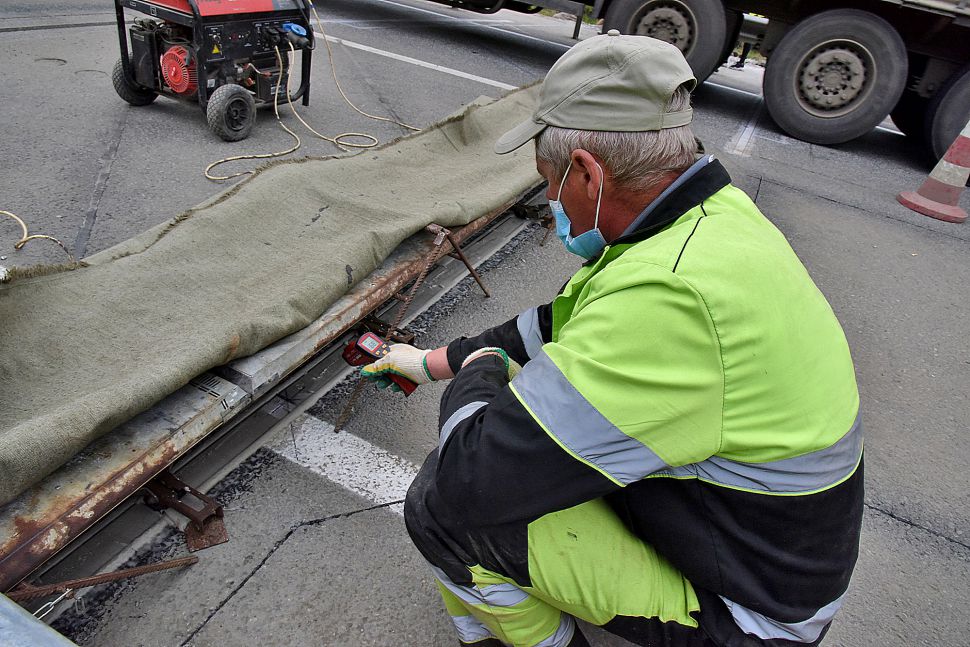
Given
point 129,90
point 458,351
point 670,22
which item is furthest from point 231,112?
point 670,22

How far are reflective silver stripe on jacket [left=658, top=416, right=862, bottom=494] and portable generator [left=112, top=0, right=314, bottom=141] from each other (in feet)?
13.9

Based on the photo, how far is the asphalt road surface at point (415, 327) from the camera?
5.94ft

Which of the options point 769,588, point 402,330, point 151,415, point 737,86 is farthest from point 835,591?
point 737,86

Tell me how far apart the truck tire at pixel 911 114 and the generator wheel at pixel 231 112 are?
7.36 meters

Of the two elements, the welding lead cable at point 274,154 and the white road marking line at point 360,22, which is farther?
the white road marking line at point 360,22

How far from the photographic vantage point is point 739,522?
50.3 inches

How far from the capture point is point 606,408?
113cm

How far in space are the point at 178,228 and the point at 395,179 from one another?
1.15 meters

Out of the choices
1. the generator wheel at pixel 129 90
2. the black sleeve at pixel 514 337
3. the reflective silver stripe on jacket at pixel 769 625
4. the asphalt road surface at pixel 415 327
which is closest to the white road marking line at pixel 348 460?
the asphalt road surface at pixel 415 327

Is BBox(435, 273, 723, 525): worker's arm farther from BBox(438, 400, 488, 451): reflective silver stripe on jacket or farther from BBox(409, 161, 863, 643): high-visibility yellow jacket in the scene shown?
BBox(438, 400, 488, 451): reflective silver stripe on jacket

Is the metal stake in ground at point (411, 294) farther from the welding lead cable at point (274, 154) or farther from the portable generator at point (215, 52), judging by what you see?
the portable generator at point (215, 52)

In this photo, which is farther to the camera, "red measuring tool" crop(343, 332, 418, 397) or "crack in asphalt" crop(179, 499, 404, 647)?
"red measuring tool" crop(343, 332, 418, 397)

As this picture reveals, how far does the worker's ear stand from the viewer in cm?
139

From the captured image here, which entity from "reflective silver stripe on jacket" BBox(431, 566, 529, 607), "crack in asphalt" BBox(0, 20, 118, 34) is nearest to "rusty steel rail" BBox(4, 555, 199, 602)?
"reflective silver stripe on jacket" BBox(431, 566, 529, 607)
